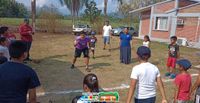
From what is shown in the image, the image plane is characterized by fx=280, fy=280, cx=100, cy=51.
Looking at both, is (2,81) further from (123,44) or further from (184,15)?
(184,15)

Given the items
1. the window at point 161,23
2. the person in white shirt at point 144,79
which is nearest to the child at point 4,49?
the person in white shirt at point 144,79

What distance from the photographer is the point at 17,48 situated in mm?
3248

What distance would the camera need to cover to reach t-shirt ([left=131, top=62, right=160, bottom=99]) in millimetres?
4137

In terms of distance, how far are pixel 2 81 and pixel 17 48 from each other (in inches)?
16.2

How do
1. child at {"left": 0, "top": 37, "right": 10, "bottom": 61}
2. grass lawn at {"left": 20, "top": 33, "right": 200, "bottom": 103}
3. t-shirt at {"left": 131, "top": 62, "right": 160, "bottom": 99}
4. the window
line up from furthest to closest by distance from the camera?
the window
grass lawn at {"left": 20, "top": 33, "right": 200, "bottom": 103}
child at {"left": 0, "top": 37, "right": 10, "bottom": 61}
t-shirt at {"left": 131, "top": 62, "right": 160, "bottom": 99}

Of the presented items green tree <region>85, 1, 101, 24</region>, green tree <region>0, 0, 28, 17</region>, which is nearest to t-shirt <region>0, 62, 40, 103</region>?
green tree <region>85, 1, 101, 24</region>

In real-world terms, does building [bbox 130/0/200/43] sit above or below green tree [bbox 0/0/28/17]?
below

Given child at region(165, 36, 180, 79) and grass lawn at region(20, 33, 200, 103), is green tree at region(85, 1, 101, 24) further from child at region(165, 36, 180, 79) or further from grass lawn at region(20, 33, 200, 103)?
child at region(165, 36, 180, 79)

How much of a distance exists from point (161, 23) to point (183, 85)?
2393 cm

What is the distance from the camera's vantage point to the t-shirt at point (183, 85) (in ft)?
16.3

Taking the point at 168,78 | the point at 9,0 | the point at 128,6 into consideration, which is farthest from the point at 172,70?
the point at 9,0

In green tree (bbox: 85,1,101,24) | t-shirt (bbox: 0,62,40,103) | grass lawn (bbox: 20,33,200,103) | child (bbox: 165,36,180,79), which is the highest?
green tree (bbox: 85,1,101,24)

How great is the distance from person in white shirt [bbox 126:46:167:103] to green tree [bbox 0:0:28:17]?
55.0 m

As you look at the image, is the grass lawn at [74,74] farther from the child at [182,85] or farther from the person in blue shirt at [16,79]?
the person in blue shirt at [16,79]
